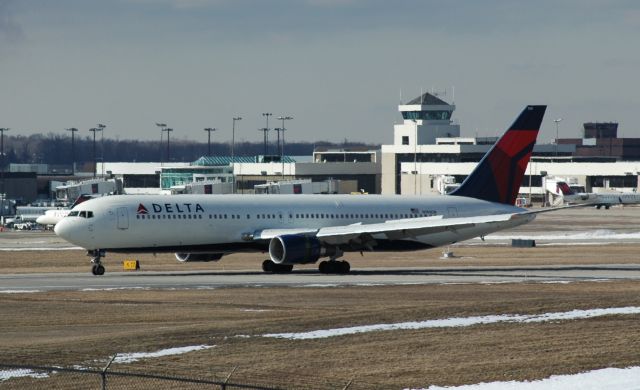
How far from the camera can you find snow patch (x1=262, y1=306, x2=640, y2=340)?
35.9 metres

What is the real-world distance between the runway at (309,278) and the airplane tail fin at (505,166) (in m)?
5.49

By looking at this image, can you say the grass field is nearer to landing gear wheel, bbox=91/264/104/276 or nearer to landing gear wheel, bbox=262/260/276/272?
landing gear wheel, bbox=91/264/104/276

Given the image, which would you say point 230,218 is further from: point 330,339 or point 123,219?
point 330,339

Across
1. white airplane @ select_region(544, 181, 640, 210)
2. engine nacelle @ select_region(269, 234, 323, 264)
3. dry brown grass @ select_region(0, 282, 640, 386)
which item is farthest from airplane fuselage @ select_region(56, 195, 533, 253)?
white airplane @ select_region(544, 181, 640, 210)

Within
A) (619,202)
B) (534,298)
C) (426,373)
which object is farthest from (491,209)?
(619,202)

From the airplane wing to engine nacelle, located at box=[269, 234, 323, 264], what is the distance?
0.52 m

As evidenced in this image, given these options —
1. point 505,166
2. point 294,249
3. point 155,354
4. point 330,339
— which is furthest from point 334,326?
point 505,166

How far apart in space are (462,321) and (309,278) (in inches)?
812

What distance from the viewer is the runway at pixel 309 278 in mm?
54156

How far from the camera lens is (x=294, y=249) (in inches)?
2376

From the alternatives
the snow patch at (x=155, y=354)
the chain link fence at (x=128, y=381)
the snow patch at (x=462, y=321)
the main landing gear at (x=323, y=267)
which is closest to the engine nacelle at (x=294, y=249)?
the main landing gear at (x=323, y=267)

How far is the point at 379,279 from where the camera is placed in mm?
58375

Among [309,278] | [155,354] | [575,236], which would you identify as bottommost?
[575,236]

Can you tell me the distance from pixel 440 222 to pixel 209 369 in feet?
115
